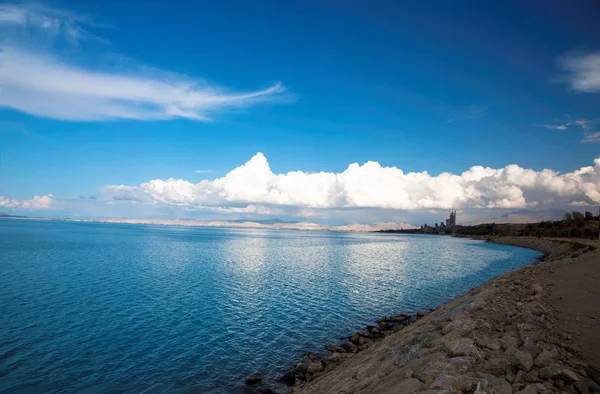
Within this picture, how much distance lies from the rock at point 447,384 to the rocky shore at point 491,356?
2cm

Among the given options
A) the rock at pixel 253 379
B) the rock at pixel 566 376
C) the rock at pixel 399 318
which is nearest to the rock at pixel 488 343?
the rock at pixel 566 376

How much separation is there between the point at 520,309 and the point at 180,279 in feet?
157

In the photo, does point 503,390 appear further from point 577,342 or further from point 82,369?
point 82,369

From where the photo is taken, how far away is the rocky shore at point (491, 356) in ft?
30.2

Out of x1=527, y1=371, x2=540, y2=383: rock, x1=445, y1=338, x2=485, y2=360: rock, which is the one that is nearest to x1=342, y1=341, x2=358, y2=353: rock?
x1=445, y1=338, x2=485, y2=360: rock

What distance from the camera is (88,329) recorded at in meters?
28.4

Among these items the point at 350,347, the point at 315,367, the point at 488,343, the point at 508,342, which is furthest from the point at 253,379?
the point at 508,342

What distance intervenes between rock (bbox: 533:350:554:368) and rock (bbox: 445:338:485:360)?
4.92 feet

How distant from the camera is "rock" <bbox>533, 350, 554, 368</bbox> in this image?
10.3 meters

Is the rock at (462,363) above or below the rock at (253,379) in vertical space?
above

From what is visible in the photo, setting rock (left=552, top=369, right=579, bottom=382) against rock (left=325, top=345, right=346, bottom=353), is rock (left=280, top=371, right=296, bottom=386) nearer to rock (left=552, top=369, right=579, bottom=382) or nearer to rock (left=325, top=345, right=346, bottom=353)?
rock (left=325, top=345, right=346, bottom=353)

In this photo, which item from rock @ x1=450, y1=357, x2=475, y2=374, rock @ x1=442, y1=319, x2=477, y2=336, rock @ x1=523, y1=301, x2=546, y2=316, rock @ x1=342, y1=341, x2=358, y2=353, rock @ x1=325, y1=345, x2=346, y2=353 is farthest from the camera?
rock @ x1=342, y1=341, x2=358, y2=353

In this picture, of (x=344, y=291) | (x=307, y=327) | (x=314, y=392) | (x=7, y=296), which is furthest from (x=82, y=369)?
(x=344, y=291)

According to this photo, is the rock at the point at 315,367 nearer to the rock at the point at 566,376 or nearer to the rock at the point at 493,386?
the rock at the point at 493,386
